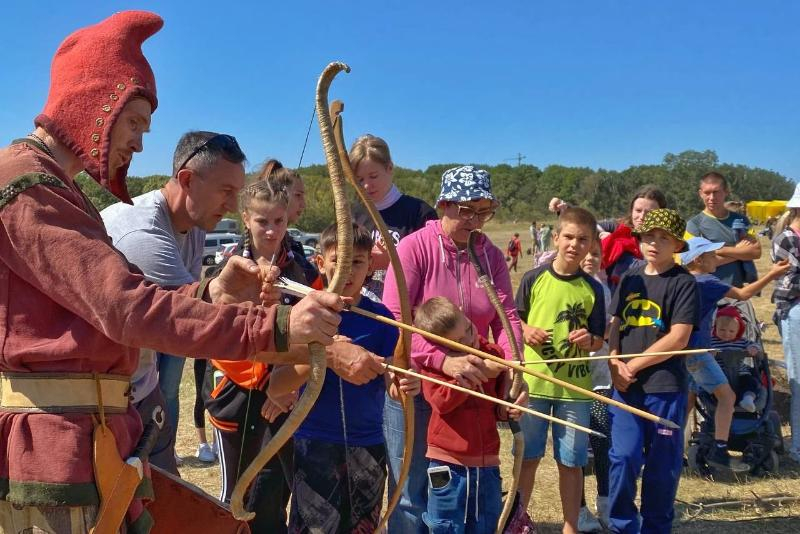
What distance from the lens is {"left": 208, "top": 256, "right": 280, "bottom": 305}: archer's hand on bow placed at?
2.16 metres

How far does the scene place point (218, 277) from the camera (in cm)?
233

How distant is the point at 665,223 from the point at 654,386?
818 millimetres

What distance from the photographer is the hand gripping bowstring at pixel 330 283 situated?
1.85m

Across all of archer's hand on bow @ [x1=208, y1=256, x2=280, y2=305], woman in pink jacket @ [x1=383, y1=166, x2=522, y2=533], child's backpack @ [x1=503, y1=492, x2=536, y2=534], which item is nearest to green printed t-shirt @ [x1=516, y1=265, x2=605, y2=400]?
woman in pink jacket @ [x1=383, y1=166, x2=522, y2=533]

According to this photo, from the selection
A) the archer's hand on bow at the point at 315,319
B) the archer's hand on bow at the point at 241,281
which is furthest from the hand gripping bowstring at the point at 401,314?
the archer's hand on bow at the point at 315,319

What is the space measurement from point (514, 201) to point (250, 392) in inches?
2034

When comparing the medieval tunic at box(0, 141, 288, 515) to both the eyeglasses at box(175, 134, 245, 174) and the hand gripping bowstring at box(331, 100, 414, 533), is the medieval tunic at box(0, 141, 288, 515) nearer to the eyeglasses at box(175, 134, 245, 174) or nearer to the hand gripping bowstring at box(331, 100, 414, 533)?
the hand gripping bowstring at box(331, 100, 414, 533)

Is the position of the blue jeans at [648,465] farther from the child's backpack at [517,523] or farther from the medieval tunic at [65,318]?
the medieval tunic at [65,318]

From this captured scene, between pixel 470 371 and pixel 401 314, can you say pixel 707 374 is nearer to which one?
pixel 470 371

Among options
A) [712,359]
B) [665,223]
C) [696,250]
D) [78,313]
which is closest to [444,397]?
[665,223]

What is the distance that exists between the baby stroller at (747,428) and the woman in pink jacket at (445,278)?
222 centimetres

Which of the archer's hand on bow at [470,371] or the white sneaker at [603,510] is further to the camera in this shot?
the white sneaker at [603,510]

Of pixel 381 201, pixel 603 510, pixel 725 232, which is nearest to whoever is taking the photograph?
pixel 381 201

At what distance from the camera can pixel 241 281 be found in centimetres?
238
